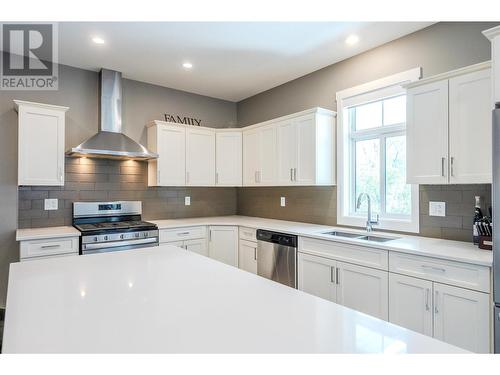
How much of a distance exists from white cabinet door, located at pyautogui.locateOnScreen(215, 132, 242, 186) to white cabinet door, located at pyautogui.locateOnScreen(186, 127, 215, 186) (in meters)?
0.10

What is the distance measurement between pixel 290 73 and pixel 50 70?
280 centimetres

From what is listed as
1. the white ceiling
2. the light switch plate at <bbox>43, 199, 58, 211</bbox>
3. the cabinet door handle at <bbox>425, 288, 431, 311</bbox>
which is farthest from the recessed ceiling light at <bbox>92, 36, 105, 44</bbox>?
the cabinet door handle at <bbox>425, 288, 431, 311</bbox>

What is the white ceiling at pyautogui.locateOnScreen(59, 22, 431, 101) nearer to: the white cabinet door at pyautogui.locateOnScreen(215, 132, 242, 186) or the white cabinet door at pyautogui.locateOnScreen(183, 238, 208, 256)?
the white cabinet door at pyautogui.locateOnScreen(215, 132, 242, 186)

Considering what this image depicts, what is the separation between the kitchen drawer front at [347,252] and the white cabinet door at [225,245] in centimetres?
112

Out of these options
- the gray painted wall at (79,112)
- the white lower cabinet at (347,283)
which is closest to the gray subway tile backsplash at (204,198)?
the gray painted wall at (79,112)

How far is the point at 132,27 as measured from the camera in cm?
274

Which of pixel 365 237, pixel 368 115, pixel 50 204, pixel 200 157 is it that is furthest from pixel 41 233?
pixel 368 115

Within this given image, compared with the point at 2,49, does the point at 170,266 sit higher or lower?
lower

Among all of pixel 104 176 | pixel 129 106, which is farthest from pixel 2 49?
pixel 104 176

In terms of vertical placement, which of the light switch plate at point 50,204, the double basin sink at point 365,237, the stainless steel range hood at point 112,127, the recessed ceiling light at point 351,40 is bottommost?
the double basin sink at point 365,237

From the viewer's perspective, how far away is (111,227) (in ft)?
10.6

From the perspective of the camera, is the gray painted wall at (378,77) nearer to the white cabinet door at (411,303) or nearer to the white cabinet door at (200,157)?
the white cabinet door at (411,303)

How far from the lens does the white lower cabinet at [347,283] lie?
95.3 inches

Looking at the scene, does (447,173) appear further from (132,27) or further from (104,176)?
(104,176)
